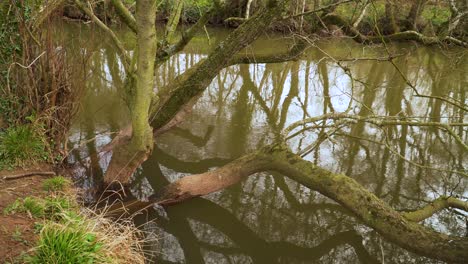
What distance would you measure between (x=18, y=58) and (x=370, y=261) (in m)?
4.98

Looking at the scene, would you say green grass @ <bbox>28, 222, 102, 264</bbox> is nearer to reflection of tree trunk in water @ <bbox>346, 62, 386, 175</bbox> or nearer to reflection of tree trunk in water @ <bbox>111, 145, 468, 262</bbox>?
reflection of tree trunk in water @ <bbox>111, 145, 468, 262</bbox>

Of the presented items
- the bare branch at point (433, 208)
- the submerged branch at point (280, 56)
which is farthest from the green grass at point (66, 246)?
the submerged branch at point (280, 56)

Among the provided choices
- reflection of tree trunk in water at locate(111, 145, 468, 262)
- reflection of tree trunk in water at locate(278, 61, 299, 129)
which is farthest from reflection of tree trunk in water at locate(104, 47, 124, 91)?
reflection of tree trunk in water at locate(111, 145, 468, 262)

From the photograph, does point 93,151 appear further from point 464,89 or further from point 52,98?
point 464,89

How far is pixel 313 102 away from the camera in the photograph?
10.8 meters

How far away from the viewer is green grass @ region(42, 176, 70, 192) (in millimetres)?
4613

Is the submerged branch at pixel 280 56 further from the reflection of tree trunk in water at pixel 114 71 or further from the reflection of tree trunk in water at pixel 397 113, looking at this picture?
the reflection of tree trunk in water at pixel 114 71

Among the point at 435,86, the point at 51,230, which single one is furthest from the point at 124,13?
the point at 435,86

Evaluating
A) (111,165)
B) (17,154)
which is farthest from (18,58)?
(111,165)

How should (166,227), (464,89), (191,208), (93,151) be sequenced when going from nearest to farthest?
(166,227)
(191,208)
(93,151)
(464,89)

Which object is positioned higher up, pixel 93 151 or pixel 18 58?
pixel 18 58

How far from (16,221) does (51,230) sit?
2.52 feet

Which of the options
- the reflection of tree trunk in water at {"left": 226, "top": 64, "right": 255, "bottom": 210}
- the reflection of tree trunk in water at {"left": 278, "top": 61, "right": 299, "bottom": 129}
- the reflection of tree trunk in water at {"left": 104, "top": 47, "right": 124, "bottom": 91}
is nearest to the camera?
the reflection of tree trunk in water at {"left": 226, "top": 64, "right": 255, "bottom": 210}

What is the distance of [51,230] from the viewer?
315 cm
